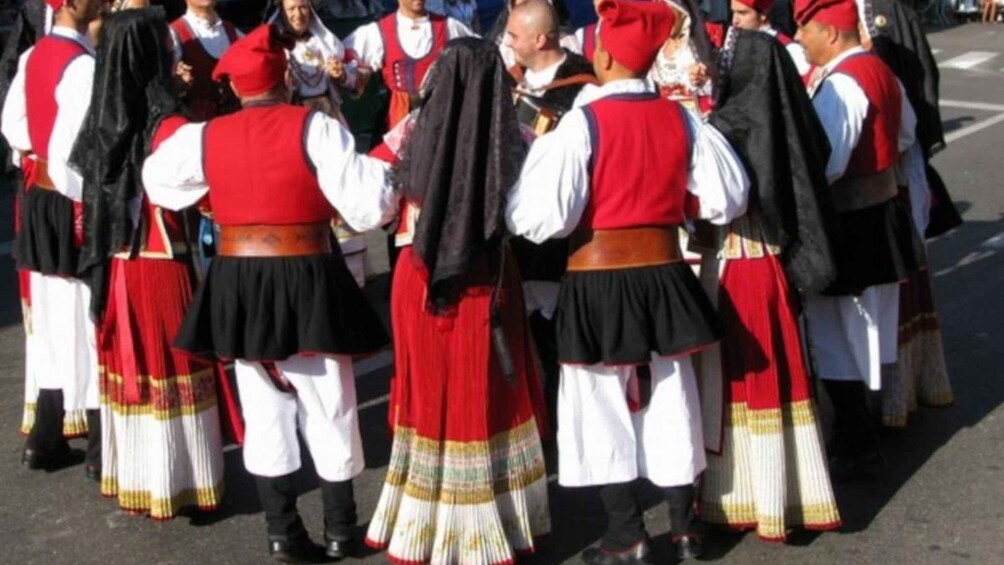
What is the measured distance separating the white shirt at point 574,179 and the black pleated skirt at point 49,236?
74.7 inches

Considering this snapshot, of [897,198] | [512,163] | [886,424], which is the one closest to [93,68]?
[512,163]

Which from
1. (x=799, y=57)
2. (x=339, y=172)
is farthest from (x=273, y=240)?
(x=799, y=57)

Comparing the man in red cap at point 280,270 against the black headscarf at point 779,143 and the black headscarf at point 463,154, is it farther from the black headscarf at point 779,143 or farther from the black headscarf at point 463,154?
the black headscarf at point 779,143

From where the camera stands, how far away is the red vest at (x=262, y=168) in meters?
4.80

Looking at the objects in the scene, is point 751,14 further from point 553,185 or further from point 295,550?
point 295,550

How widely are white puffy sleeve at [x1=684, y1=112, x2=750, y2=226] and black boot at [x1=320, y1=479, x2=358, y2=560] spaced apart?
4.69 feet

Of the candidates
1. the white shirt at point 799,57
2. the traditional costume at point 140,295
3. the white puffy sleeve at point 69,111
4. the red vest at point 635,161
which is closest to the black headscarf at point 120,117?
the traditional costume at point 140,295

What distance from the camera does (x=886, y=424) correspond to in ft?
20.7

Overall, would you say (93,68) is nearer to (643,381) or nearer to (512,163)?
(512,163)

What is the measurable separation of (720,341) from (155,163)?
1.82 meters

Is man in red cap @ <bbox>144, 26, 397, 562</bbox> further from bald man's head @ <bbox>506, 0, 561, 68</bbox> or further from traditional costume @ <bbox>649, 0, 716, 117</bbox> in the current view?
traditional costume @ <bbox>649, 0, 716, 117</bbox>

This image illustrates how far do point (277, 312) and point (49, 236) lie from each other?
4.36 feet

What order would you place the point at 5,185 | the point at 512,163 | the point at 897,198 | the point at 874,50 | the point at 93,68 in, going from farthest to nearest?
the point at 5,185, the point at 874,50, the point at 897,198, the point at 93,68, the point at 512,163

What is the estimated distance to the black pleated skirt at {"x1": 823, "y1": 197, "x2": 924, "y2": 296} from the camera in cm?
560
